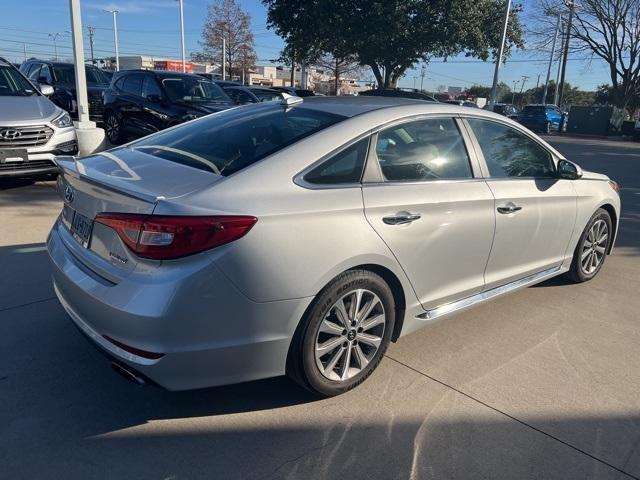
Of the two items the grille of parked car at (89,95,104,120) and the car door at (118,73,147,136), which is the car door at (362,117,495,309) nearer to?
the car door at (118,73,147,136)

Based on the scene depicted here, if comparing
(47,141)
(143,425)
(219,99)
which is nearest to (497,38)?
(219,99)

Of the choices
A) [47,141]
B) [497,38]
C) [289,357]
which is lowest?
[289,357]

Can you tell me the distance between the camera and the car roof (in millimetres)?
3369

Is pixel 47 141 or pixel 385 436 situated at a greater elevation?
pixel 47 141

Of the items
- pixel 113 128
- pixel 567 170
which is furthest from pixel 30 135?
pixel 567 170

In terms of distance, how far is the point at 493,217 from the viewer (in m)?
3.63

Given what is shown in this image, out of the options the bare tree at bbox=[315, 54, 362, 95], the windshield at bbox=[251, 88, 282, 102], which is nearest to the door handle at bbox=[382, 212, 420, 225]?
the windshield at bbox=[251, 88, 282, 102]

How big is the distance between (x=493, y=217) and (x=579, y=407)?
126 centimetres

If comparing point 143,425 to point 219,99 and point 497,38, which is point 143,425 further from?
point 497,38

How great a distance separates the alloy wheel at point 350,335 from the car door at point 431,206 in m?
0.31

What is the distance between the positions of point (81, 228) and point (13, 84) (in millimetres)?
6622

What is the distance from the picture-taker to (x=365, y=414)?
2922mm

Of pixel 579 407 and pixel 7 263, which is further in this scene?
pixel 7 263

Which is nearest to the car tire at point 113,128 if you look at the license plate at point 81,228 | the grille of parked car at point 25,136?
the grille of parked car at point 25,136
